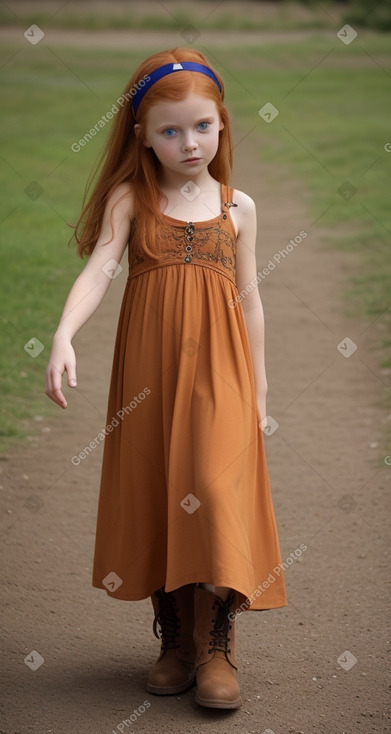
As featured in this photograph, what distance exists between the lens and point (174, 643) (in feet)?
9.56

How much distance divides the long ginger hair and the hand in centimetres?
36

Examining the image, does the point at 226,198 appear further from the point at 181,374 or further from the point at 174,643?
the point at 174,643

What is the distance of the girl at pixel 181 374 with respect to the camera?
8.67 ft

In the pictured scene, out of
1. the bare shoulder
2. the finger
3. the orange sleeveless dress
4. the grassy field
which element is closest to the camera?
Answer: the finger

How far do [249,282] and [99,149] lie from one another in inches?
595

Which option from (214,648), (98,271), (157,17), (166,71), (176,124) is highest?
(157,17)

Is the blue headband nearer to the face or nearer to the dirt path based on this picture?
the face

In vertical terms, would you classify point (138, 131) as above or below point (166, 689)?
above

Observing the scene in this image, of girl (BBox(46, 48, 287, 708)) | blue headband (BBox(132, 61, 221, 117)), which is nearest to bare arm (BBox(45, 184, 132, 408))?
girl (BBox(46, 48, 287, 708))

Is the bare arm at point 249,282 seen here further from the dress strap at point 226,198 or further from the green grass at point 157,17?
the green grass at point 157,17

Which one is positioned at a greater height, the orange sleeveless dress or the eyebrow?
the eyebrow

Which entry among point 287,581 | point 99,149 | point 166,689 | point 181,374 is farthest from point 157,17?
point 166,689

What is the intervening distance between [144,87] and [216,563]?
1237 millimetres

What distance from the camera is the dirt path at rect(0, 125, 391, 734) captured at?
2.82m
